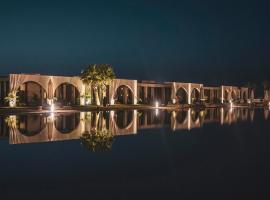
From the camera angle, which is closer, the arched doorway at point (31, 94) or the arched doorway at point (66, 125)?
the arched doorway at point (66, 125)

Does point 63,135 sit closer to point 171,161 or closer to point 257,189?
point 171,161

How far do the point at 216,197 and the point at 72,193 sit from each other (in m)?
2.90

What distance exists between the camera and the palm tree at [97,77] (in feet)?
155

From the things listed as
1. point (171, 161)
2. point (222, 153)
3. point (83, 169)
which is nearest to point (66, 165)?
point (83, 169)

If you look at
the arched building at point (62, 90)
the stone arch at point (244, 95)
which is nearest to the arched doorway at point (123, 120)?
the arched building at point (62, 90)

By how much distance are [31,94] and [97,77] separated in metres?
9.88

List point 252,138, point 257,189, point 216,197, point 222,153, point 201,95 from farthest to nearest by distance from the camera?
point 201,95, point 252,138, point 222,153, point 257,189, point 216,197

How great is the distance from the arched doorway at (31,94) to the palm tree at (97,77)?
242 inches

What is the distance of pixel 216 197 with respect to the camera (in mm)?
6926

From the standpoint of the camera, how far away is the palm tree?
4728 cm

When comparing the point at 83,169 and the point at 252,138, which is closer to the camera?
the point at 83,169

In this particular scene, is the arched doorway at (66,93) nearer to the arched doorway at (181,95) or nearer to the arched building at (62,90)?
the arched building at (62,90)

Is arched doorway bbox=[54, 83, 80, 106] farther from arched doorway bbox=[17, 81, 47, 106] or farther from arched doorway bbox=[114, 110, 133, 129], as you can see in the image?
arched doorway bbox=[114, 110, 133, 129]

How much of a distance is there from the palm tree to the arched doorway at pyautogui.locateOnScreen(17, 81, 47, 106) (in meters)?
6.14
